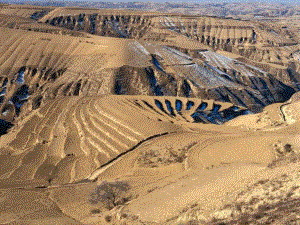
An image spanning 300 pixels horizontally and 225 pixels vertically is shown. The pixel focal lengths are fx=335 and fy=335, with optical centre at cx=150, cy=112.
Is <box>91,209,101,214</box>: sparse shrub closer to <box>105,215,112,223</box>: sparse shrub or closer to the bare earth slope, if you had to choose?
the bare earth slope

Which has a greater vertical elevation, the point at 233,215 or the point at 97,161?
the point at 233,215

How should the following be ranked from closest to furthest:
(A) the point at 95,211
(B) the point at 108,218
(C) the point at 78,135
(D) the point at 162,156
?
(B) the point at 108,218
(A) the point at 95,211
(D) the point at 162,156
(C) the point at 78,135

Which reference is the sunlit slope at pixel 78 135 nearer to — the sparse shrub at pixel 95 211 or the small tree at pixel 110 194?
the small tree at pixel 110 194

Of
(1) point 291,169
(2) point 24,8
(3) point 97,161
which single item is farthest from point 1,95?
(2) point 24,8

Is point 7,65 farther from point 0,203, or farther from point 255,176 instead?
point 255,176

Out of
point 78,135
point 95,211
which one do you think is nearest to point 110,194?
point 95,211

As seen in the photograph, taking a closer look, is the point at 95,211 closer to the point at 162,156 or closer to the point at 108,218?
the point at 108,218

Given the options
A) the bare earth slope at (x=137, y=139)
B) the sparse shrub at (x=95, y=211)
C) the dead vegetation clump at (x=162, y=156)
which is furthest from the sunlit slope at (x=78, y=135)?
the sparse shrub at (x=95, y=211)
